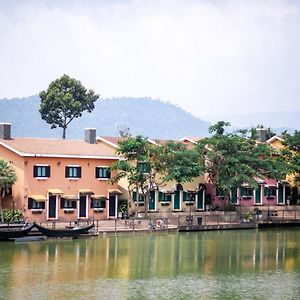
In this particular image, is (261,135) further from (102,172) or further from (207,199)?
(102,172)

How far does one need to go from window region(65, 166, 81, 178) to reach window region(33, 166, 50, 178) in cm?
159

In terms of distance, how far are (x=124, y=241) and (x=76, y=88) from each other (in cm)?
4263

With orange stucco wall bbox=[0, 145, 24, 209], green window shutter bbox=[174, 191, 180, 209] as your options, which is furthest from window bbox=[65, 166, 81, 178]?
green window shutter bbox=[174, 191, 180, 209]

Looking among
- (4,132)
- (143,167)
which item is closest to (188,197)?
(143,167)

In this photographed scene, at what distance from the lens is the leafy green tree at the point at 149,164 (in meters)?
58.2

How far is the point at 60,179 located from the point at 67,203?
166cm

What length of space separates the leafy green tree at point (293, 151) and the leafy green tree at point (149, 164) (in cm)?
1047

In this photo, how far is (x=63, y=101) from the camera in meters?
88.1

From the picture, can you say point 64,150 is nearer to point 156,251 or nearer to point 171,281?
point 156,251

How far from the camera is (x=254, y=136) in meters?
65.8

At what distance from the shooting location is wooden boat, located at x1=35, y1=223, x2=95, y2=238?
49625mm

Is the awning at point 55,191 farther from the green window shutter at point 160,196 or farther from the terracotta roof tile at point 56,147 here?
the green window shutter at point 160,196

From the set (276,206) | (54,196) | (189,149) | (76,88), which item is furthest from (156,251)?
(76,88)

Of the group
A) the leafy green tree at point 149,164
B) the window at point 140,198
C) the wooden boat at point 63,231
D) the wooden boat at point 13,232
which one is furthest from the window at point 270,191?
the wooden boat at point 13,232
